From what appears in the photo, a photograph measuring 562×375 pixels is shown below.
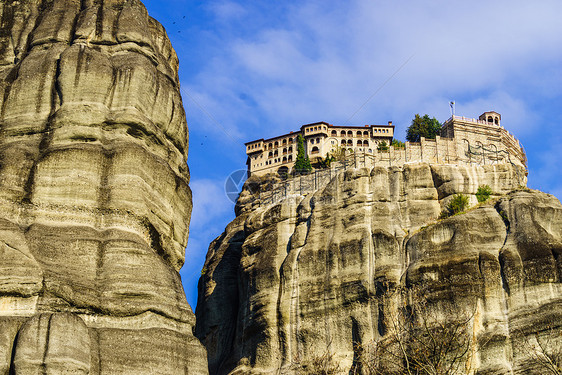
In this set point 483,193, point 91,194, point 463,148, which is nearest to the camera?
point 91,194

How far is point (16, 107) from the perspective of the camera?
45.5 meters

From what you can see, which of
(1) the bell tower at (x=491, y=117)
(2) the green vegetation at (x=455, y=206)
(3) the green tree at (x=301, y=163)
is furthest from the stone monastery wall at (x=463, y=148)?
(2) the green vegetation at (x=455, y=206)

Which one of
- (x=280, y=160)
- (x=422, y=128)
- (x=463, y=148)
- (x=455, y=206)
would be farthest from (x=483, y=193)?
(x=280, y=160)

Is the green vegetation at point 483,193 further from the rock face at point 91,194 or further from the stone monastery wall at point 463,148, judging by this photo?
the rock face at point 91,194

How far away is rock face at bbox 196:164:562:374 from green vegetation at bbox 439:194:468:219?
0.91 meters

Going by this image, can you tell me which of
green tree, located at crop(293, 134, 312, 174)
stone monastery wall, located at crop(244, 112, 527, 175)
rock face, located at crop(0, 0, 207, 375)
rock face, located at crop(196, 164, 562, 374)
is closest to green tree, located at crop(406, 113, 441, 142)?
stone monastery wall, located at crop(244, 112, 527, 175)

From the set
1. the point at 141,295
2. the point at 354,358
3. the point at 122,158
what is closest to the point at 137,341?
the point at 141,295

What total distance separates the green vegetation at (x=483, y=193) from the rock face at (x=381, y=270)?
1.39 feet

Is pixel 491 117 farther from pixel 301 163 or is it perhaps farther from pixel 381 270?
pixel 381 270

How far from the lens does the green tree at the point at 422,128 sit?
106 m

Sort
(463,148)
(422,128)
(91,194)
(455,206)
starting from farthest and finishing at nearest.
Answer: (422,128), (463,148), (455,206), (91,194)

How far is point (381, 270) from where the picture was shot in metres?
66.5

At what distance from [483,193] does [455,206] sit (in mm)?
3624

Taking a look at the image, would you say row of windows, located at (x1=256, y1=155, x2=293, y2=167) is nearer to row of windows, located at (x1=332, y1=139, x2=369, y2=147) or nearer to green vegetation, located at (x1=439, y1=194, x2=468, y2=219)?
row of windows, located at (x1=332, y1=139, x2=369, y2=147)
